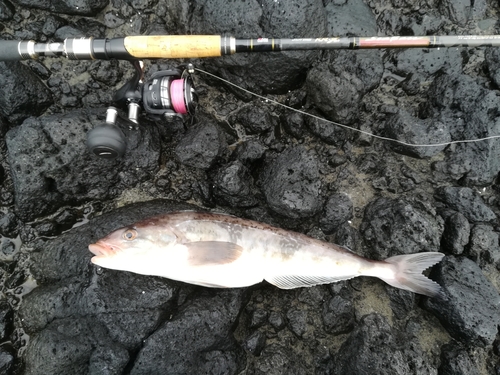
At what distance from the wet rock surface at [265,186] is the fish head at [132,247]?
36cm

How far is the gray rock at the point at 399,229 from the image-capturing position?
414 centimetres

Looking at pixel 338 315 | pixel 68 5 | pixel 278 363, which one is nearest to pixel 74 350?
pixel 278 363

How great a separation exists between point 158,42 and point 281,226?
7.92 feet

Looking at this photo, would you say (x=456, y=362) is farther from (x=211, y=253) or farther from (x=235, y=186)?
(x=235, y=186)

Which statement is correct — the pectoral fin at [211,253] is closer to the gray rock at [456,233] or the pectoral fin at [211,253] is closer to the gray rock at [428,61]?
the gray rock at [456,233]

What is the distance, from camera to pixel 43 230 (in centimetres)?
430

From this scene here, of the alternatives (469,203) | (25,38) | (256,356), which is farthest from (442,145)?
(25,38)

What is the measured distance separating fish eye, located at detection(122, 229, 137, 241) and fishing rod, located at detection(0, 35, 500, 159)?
0.77 meters

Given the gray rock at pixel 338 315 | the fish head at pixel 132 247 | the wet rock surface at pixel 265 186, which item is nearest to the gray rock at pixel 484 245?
the wet rock surface at pixel 265 186

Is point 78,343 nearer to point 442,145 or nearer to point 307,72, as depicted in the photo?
point 307,72

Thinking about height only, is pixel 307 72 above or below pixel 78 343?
above

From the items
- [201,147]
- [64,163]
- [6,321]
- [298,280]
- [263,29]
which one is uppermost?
[263,29]

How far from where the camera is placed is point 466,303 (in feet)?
13.1

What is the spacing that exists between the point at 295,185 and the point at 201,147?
45.4 inches
